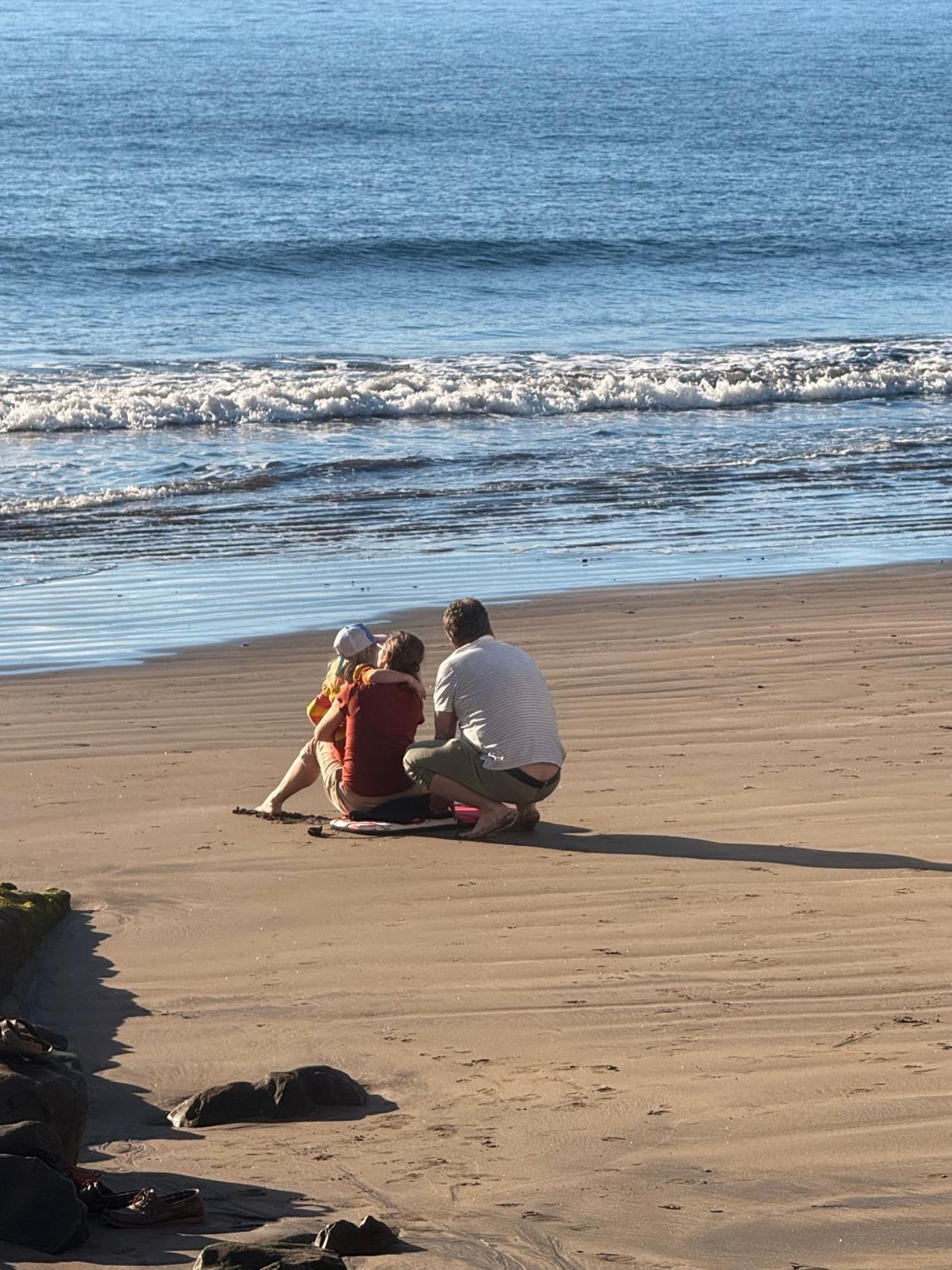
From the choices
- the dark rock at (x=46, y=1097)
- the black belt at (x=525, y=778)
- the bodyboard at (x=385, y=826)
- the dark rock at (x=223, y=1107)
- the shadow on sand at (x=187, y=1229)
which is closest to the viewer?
the shadow on sand at (x=187, y=1229)

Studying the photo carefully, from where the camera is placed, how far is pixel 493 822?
6.64 m

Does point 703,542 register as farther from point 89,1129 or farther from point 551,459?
point 89,1129

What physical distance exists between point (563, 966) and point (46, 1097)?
1.86m

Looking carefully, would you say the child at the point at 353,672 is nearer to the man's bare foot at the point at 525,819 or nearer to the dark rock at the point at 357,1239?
the man's bare foot at the point at 525,819

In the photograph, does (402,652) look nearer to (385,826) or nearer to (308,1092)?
(385,826)

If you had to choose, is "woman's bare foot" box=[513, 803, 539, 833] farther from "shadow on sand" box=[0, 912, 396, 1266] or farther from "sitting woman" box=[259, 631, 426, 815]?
"shadow on sand" box=[0, 912, 396, 1266]

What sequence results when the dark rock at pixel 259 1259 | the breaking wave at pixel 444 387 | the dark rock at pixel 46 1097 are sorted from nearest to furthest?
the dark rock at pixel 259 1259 → the dark rock at pixel 46 1097 → the breaking wave at pixel 444 387

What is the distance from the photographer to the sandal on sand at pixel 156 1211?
129 inches

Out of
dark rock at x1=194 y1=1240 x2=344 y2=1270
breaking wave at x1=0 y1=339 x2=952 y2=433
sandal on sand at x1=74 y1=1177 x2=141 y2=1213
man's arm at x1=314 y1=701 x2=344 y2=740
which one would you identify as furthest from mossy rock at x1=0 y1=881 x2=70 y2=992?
breaking wave at x1=0 y1=339 x2=952 y2=433

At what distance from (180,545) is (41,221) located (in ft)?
72.4

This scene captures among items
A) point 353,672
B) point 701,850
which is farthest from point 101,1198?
point 353,672

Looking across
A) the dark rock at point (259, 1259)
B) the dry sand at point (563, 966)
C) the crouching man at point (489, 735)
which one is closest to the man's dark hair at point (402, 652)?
the crouching man at point (489, 735)

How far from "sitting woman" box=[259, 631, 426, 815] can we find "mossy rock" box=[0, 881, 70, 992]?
4.65ft

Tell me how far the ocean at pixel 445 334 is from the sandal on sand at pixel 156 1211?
20.7 feet
